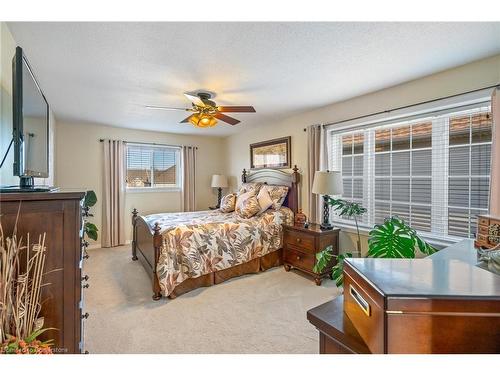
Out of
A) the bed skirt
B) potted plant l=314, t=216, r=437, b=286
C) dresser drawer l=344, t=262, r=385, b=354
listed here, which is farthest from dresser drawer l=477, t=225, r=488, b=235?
the bed skirt

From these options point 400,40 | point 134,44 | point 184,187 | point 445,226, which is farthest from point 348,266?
point 184,187

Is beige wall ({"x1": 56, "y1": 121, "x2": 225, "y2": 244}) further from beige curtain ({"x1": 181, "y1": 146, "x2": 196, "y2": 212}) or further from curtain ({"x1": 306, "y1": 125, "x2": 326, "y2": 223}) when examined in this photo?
curtain ({"x1": 306, "y1": 125, "x2": 326, "y2": 223})

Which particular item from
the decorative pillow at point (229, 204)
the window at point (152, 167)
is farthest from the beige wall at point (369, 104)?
the window at point (152, 167)

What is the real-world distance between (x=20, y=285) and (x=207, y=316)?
1.53 metres

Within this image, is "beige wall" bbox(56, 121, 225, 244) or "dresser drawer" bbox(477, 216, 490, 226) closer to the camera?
"dresser drawer" bbox(477, 216, 490, 226)

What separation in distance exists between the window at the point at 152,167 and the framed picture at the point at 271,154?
1.81 meters

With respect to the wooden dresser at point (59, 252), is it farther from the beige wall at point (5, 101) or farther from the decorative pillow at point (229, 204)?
the decorative pillow at point (229, 204)

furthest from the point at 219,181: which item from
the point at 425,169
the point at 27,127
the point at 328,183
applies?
the point at 27,127

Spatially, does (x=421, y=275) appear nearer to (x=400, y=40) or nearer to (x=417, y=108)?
(x=400, y=40)

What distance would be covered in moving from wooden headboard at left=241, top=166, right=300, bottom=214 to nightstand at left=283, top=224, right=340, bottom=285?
0.56 metres

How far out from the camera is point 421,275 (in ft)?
2.62

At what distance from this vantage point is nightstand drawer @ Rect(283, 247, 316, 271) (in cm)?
306

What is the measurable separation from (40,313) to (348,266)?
1.51 meters

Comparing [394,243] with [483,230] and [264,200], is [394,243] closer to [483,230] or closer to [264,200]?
[483,230]
